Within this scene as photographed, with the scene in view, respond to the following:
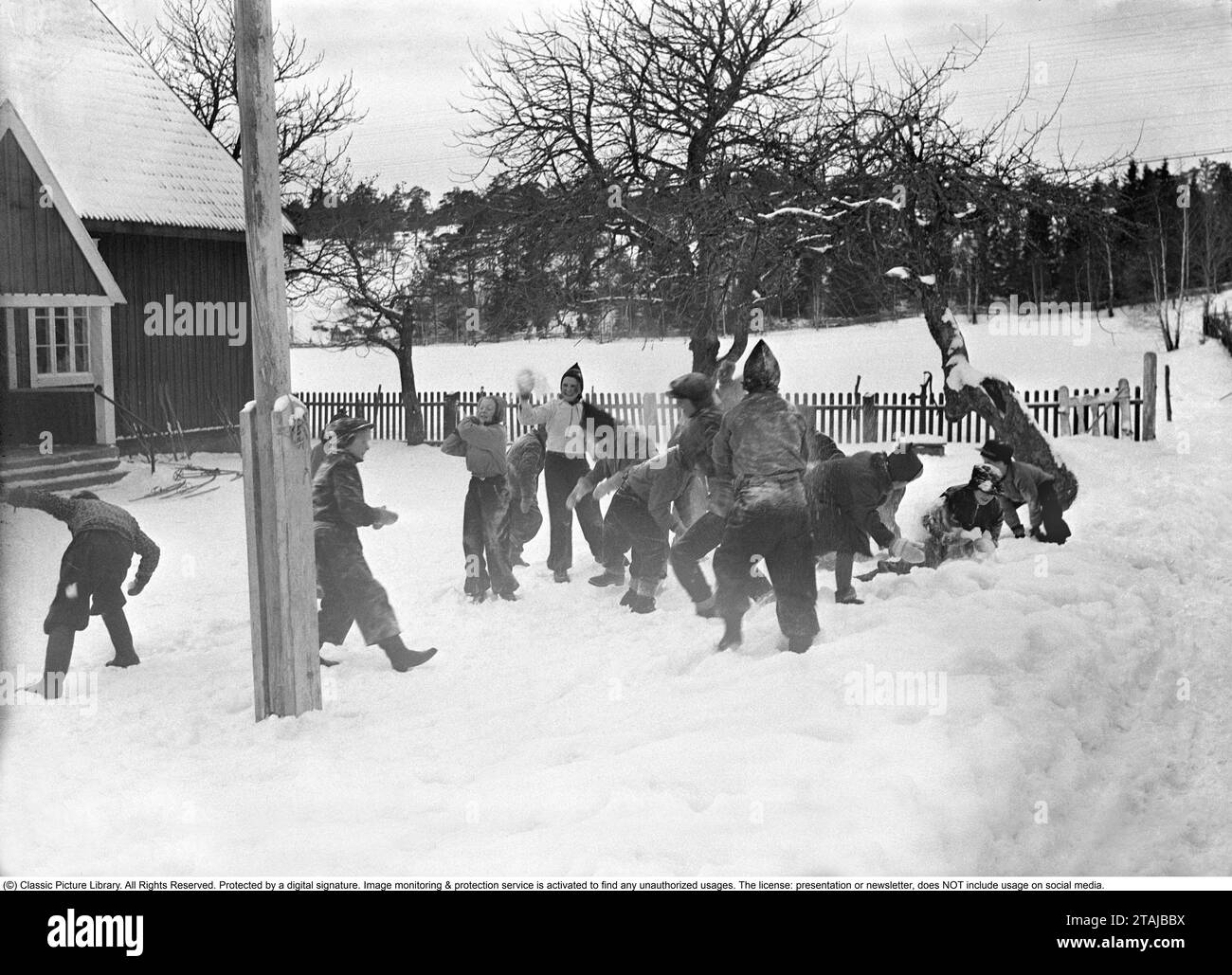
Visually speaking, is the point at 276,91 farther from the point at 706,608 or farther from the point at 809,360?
the point at 809,360

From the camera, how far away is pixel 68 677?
4.92 meters

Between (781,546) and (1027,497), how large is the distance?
2.14 meters

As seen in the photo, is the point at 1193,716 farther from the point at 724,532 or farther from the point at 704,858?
the point at 704,858

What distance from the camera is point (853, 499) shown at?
564cm

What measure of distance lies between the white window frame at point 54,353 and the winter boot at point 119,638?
1305 millimetres

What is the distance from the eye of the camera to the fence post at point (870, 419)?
12070mm

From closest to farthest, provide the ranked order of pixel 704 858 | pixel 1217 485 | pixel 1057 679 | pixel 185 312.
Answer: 1. pixel 704 858
2. pixel 1057 679
3. pixel 1217 485
4. pixel 185 312

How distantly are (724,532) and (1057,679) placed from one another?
5.20 feet

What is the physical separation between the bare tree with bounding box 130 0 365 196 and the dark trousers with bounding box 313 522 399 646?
2583 millimetres

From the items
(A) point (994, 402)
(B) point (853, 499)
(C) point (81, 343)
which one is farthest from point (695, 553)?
(C) point (81, 343)

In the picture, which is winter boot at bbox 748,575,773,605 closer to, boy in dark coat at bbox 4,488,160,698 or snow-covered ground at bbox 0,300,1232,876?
snow-covered ground at bbox 0,300,1232,876

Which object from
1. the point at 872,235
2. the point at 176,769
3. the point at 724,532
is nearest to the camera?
the point at 176,769
